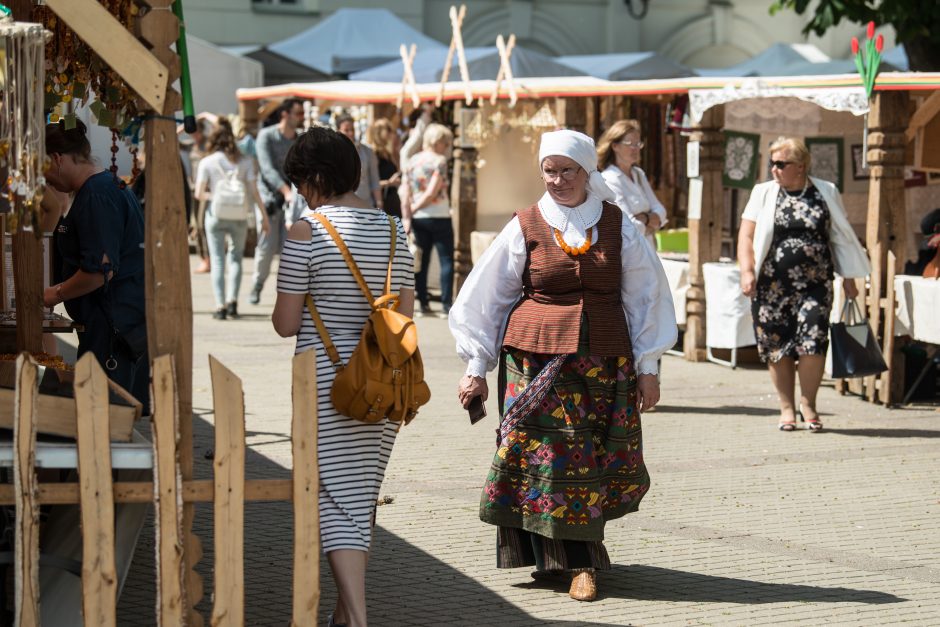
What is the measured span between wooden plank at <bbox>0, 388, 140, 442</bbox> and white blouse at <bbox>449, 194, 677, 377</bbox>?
1.65 meters

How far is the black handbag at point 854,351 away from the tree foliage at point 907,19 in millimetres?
7730

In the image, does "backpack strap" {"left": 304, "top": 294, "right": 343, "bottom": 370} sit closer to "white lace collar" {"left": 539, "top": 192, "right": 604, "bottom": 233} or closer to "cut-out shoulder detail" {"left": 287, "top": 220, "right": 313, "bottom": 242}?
"cut-out shoulder detail" {"left": 287, "top": 220, "right": 313, "bottom": 242}

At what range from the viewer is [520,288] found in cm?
583

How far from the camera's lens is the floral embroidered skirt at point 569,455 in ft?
18.4

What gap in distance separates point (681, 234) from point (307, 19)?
54.5 feet

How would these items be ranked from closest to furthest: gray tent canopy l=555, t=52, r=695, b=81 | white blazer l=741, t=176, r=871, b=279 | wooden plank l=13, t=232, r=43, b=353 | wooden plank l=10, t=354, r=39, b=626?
wooden plank l=10, t=354, r=39, b=626
wooden plank l=13, t=232, r=43, b=353
white blazer l=741, t=176, r=871, b=279
gray tent canopy l=555, t=52, r=695, b=81

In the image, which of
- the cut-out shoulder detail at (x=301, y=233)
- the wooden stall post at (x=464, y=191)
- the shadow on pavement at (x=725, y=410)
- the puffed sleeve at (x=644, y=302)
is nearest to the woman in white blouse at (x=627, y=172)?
the shadow on pavement at (x=725, y=410)

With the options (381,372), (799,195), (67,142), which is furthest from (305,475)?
(799,195)

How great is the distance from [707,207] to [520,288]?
19.8 feet

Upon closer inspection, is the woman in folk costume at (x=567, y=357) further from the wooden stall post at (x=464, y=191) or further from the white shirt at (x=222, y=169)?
the wooden stall post at (x=464, y=191)

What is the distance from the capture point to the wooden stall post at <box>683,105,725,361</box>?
11578mm

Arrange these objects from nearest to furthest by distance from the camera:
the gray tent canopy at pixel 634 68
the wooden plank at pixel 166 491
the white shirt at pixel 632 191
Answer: the wooden plank at pixel 166 491 < the white shirt at pixel 632 191 < the gray tent canopy at pixel 634 68

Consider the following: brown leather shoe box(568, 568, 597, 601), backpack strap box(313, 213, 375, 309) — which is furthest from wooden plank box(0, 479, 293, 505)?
brown leather shoe box(568, 568, 597, 601)

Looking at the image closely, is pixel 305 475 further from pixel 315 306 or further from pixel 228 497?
pixel 315 306
